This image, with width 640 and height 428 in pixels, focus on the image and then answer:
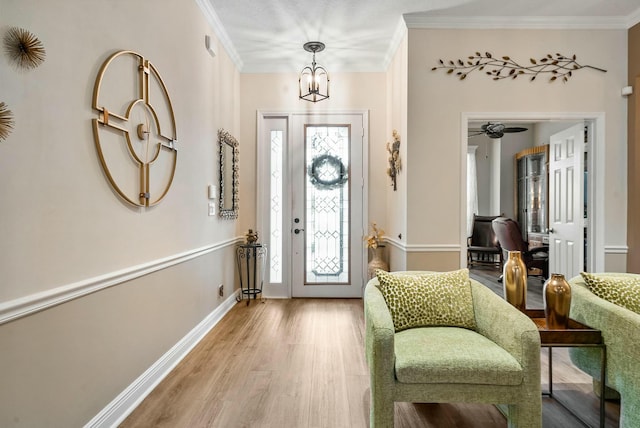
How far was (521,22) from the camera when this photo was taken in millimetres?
3363

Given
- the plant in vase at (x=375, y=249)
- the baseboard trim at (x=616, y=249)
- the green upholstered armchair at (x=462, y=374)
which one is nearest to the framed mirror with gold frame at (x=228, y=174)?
the plant in vase at (x=375, y=249)

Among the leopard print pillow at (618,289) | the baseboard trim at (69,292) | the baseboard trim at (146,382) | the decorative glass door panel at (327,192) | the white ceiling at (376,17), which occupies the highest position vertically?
the white ceiling at (376,17)

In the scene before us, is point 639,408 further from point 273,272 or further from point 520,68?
point 273,272

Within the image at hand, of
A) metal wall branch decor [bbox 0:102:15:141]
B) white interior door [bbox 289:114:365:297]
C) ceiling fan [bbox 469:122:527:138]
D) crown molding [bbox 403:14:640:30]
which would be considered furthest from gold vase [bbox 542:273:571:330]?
ceiling fan [bbox 469:122:527:138]

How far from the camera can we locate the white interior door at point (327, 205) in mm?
4555

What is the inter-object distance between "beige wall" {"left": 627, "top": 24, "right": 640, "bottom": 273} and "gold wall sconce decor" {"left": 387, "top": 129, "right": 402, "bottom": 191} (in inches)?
80.4

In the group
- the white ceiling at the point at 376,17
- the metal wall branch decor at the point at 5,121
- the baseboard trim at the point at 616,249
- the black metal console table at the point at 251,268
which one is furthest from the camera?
the black metal console table at the point at 251,268

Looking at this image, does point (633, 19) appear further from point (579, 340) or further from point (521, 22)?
point (579, 340)

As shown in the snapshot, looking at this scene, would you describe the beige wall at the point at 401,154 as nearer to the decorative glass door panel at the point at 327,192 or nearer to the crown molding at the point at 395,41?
the crown molding at the point at 395,41

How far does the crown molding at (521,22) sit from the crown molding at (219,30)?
1740mm

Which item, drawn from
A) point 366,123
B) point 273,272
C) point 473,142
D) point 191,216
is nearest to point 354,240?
point 273,272

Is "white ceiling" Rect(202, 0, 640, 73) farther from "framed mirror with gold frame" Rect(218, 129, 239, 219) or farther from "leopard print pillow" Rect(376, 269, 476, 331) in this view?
"leopard print pillow" Rect(376, 269, 476, 331)

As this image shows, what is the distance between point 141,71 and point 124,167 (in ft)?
2.00

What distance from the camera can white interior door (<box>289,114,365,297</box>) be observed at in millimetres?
4555
